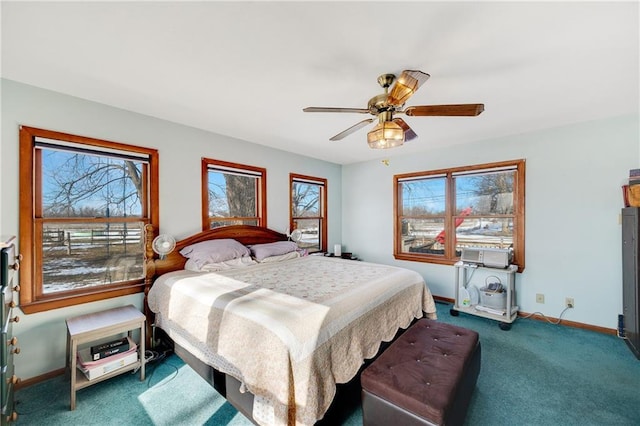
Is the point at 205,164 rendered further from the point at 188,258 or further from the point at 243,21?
the point at 243,21

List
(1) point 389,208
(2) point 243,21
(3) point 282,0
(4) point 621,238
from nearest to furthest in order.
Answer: (3) point 282,0, (2) point 243,21, (4) point 621,238, (1) point 389,208

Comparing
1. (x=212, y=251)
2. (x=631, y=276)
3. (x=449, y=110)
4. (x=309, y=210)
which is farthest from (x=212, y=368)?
(x=631, y=276)

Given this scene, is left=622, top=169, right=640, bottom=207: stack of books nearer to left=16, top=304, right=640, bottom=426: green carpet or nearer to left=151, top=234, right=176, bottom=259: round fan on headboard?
left=16, top=304, right=640, bottom=426: green carpet

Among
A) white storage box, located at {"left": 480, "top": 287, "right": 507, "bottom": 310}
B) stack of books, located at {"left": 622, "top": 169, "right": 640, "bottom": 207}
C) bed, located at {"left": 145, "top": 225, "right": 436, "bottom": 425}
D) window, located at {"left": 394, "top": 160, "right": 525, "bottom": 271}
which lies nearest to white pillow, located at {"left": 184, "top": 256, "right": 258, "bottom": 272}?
bed, located at {"left": 145, "top": 225, "right": 436, "bottom": 425}

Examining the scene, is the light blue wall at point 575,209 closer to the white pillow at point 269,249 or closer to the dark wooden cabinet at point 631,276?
the dark wooden cabinet at point 631,276

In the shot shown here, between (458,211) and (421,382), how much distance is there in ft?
10.5

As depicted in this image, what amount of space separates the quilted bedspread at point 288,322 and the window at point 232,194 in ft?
3.44

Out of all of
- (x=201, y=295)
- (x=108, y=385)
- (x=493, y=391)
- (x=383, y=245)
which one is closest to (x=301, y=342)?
(x=201, y=295)

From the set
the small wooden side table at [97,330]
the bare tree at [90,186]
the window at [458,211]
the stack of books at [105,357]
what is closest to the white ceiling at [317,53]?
the bare tree at [90,186]

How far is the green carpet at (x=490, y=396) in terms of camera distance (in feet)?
5.70

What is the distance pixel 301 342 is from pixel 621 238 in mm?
3775

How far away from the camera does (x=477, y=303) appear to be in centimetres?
348

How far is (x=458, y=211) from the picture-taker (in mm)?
4020

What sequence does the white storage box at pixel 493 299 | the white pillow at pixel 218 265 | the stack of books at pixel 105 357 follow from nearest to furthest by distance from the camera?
the stack of books at pixel 105 357
the white pillow at pixel 218 265
the white storage box at pixel 493 299
